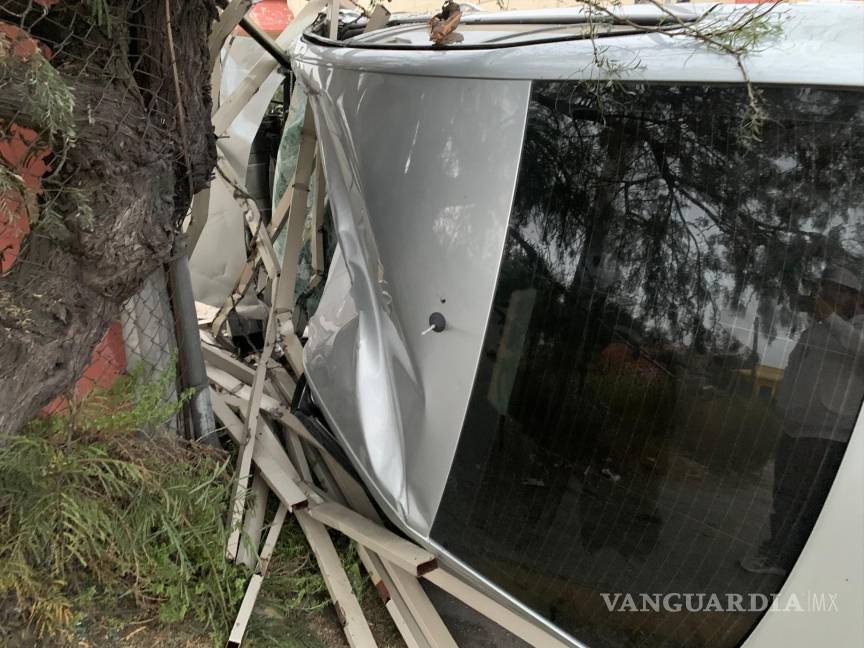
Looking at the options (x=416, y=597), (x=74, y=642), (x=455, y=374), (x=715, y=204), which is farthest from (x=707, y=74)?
(x=74, y=642)

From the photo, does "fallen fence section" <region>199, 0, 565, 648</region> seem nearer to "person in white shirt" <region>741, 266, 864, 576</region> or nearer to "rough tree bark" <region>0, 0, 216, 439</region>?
"rough tree bark" <region>0, 0, 216, 439</region>

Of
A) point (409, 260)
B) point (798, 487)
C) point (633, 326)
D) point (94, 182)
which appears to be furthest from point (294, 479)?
point (798, 487)

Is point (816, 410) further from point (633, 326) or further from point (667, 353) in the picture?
point (633, 326)

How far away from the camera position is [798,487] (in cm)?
144

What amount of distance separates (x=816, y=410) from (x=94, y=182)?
184 centimetres

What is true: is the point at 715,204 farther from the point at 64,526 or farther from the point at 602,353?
the point at 64,526

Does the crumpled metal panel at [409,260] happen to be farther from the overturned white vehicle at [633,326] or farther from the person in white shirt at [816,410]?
the person in white shirt at [816,410]

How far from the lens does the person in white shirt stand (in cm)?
135

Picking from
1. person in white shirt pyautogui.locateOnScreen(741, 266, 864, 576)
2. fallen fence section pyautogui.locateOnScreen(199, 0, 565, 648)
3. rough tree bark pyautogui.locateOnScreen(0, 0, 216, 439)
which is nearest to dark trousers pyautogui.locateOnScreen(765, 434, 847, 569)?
person in white shirt pyautogui.locateOnScreen(741, 266, 864, 576)

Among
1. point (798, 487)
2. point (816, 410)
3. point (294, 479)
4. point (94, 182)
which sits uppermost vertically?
point (94, 182)

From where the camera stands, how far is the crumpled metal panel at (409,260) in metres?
1.99

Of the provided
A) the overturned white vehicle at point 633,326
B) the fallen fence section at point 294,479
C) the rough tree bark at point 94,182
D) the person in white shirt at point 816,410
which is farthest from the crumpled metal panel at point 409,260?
the person in white shirt at point 816,410

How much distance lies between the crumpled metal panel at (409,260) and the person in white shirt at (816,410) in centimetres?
84

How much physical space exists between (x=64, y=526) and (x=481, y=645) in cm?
159
